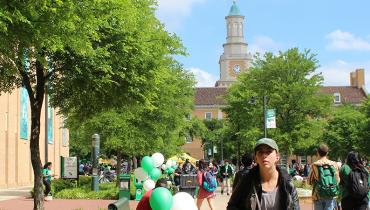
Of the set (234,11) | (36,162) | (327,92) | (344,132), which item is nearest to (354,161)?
(36,162)

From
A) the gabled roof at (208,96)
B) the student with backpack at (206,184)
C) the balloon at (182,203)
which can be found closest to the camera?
the balloon at (182,203)

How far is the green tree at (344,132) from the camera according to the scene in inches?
2692

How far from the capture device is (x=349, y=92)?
385 feet

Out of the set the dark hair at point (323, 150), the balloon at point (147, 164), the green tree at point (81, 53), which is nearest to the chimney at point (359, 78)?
the green tree at point (81, 53)

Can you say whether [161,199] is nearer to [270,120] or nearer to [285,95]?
[270,120]

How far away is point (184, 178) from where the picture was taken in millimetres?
20328

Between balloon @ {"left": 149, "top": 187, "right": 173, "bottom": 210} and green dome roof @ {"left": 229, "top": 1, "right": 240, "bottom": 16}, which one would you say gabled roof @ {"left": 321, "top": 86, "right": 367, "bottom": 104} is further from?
balloon @ {"left": 149, "top": 187, "right": 173, "bottom": 210}

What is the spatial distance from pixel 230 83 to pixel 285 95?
3746 inches

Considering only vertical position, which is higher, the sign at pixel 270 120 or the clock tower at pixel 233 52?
the clock tower at pixel 233 52

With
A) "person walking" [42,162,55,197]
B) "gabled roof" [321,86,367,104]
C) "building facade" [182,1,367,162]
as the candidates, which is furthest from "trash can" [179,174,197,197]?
"gabled roof" [321,86,367,104]

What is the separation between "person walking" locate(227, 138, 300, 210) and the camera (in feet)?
16.3

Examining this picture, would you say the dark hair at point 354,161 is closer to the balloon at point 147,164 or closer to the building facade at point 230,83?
the balloon at point 147,164

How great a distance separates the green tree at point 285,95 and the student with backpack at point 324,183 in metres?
31.1

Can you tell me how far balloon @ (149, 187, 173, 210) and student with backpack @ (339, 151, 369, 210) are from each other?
364 centimetres
